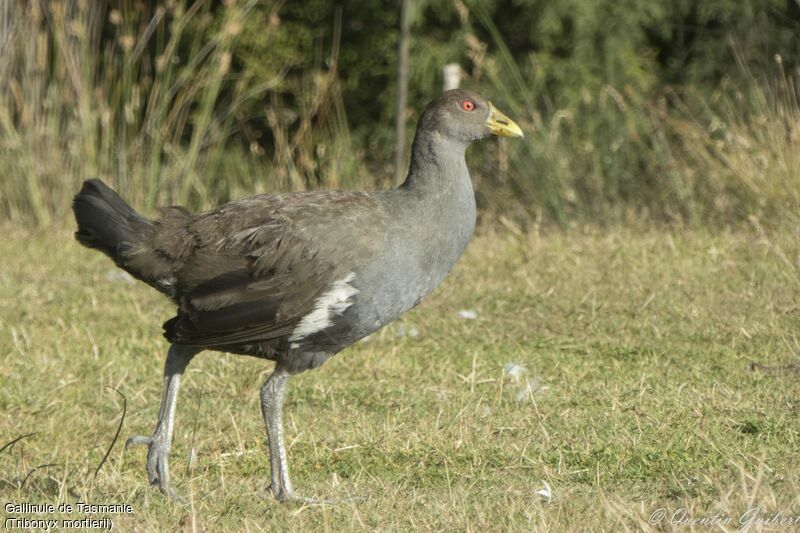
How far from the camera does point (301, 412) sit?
5609 millimetres

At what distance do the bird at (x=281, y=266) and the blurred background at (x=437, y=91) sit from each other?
455cm

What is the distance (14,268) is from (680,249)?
4.39m

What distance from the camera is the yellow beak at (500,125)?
5.38 meters

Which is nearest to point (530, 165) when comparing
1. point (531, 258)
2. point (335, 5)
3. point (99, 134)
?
point (531, 258)

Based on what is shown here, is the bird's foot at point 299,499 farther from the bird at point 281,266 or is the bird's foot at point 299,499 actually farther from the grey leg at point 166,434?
the grey leg at point 166,434

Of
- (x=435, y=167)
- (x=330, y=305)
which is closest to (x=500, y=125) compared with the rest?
(x=435, y=167)

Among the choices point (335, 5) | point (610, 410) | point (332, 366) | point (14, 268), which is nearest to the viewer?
point (610, 410)

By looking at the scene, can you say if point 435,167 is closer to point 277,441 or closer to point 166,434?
point 277,441

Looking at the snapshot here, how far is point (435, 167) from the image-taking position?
196 inches

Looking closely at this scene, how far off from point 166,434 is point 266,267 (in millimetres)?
717

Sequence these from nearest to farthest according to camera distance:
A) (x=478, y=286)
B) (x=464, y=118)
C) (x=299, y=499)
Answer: (x=299, y=499) < (x=464, y=118) < (x=478, y=286)

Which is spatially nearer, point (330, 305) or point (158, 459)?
point (330, 305)

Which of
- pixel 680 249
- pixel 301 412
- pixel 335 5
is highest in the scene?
pixel 335 5

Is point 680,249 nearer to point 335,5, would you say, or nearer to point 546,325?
point 546,325
